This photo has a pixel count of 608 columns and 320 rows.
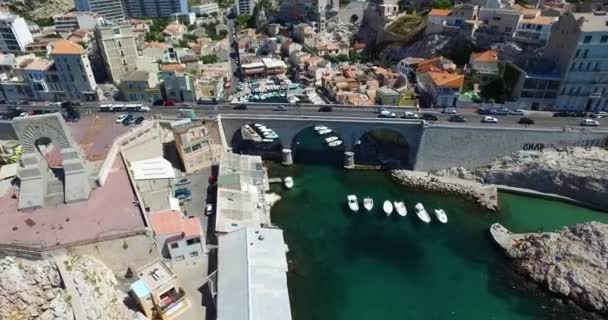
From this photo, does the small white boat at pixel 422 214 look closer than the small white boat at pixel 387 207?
Yes

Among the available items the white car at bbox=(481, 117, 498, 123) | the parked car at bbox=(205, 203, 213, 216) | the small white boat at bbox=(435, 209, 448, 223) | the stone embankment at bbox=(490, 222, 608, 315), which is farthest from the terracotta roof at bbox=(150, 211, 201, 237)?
the white car at bbox=(481, 117, 498, 123)

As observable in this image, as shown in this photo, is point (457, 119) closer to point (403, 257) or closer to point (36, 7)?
point (403, 257)

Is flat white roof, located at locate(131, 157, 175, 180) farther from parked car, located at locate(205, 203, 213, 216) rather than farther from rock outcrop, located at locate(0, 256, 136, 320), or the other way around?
rock outcrop, located at locate(0, 256, 136, 320)

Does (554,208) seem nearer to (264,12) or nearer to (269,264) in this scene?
(269,264)

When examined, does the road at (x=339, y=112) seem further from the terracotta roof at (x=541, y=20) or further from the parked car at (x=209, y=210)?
the terracotta roof at (x=541, y=20)

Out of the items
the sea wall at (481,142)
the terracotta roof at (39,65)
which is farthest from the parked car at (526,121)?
the terracotta roof at (39,65)

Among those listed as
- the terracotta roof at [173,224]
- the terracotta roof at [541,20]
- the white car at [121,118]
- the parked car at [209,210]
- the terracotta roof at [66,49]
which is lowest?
the parked car at [209,210]

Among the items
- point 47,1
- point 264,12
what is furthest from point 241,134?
point 47,1

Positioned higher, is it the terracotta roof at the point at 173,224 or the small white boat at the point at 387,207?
the terracotta roof at the point at 173,224
